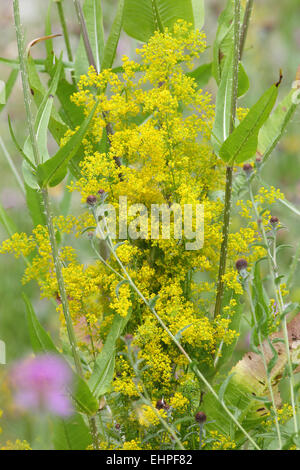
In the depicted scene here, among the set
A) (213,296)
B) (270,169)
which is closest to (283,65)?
(270,169)

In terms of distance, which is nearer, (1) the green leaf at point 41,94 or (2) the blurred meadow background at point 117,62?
(1) the green leaf at point 41,94

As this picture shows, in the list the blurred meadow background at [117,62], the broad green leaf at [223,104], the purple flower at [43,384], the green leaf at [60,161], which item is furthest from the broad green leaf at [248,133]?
the blurred meadow background at [117,62]

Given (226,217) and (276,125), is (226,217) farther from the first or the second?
(276,125)

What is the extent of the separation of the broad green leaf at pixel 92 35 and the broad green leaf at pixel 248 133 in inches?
7.8

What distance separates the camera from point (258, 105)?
466 millimetres

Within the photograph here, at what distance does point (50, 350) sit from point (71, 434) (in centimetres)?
10

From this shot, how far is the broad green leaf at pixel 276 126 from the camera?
54 cm

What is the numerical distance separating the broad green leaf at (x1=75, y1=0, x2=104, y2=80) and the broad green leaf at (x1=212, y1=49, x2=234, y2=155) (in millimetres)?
157

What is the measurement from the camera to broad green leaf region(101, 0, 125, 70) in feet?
1.86

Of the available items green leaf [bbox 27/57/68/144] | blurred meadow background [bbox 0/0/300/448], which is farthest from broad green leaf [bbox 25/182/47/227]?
blurred meadow background [bbox 0/0/300/448]

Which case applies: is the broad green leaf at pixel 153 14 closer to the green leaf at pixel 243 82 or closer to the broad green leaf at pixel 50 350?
the green leaf at pixel 243 82

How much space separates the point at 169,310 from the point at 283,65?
0.99 metres

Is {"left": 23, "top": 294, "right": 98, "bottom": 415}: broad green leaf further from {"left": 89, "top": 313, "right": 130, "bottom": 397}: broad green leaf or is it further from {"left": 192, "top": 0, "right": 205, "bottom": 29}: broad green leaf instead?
{"left": 192, "top": 0, "right": 205, "bottom": 29}: broad green leaf

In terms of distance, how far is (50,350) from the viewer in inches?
19.4
